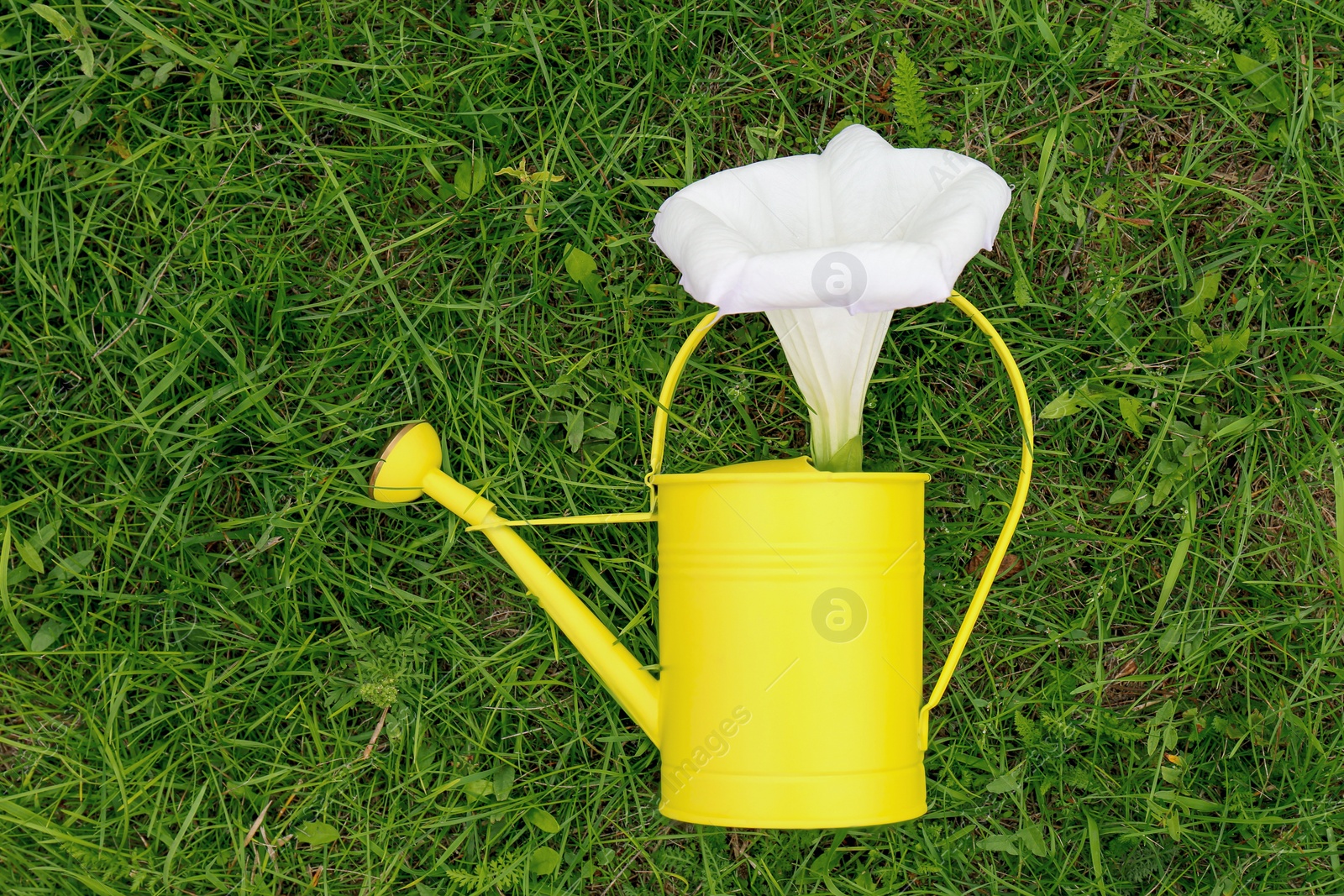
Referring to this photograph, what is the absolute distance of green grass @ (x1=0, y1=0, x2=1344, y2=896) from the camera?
158 centimetres

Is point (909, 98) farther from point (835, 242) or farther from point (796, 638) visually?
point (796, 638)

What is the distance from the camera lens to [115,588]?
1.62 metres

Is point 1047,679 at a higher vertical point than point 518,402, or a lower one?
lower

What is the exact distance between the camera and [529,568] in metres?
1.42

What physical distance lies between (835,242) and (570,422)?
1.81ft

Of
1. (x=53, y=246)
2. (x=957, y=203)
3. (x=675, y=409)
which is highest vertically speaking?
(x=957, y=203)

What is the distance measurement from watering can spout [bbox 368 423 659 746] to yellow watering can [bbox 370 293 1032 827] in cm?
7

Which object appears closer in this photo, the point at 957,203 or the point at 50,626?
the point at 957,203

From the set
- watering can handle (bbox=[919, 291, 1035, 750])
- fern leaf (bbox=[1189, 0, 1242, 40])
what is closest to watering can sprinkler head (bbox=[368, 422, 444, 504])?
watering can handle (bbox=[919, 291, 1035, 750])

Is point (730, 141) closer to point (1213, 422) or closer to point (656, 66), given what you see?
point (656, 66)

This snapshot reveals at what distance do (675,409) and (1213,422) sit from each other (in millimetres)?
929

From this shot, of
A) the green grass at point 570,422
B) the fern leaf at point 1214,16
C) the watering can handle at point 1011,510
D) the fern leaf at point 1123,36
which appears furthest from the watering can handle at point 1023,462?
the fern leaf at point 1214,16

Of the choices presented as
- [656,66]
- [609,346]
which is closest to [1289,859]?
[609,346]

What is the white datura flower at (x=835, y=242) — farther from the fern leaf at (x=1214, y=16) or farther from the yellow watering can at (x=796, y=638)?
the fern leaf at (x=1214, y=16)
